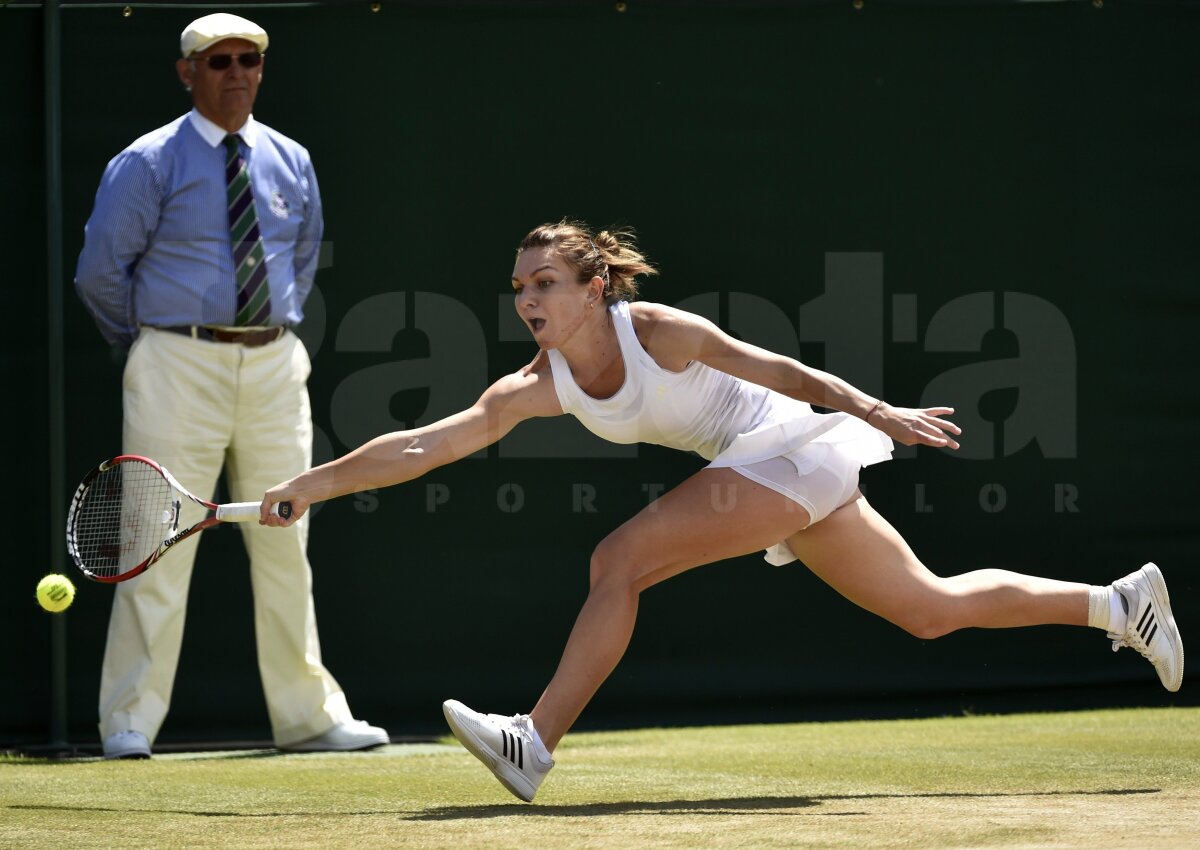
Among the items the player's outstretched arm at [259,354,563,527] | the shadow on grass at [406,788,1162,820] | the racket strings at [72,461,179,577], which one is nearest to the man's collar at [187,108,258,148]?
the racket strings at [72,461,179,577]

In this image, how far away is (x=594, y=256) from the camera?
422 centimetres

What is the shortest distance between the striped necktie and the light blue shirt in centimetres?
2

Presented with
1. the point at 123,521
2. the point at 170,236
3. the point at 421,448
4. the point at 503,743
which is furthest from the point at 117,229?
the point at 503,743

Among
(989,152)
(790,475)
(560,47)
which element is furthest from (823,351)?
(790,475)

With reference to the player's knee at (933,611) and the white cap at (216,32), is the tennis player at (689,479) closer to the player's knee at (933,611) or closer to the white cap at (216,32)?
the player's knee at (933,611)

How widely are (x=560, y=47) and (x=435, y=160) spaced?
1.93 feet

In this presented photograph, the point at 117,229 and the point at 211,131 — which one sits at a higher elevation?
the point at 211,131

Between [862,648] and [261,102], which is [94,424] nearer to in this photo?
[261,102]

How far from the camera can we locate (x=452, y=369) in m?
6.03

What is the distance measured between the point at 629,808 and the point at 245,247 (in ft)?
7.42

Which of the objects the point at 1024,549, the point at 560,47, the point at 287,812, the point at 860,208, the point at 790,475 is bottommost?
the point at 287,812

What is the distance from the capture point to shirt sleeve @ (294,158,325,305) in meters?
5.58

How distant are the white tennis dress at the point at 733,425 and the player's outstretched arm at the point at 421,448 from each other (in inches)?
3.3

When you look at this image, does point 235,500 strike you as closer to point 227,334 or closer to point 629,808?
point 227,334
